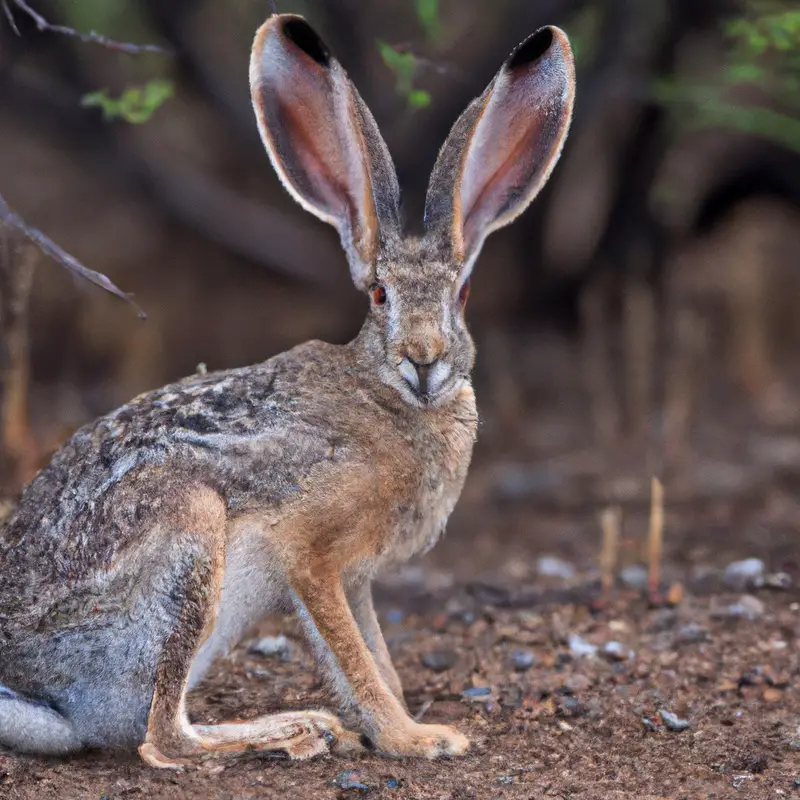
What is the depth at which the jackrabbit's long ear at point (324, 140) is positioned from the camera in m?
5.34

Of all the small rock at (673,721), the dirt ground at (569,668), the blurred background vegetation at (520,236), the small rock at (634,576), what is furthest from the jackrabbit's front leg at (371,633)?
the blurred background vegetation at (520,236)

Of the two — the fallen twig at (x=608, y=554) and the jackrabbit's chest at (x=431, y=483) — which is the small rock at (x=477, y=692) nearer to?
the jackrabbit's chest at (x=431, y=483)

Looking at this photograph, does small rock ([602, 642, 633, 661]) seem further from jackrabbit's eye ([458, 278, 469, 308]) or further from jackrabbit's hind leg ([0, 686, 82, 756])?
jackrabbit's hind leg ([0, 686, 82, 756])

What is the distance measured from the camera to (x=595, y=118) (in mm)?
11094

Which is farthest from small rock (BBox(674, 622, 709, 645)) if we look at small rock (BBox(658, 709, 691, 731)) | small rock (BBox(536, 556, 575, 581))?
small rock (BBox(536, 556, 575, 581))

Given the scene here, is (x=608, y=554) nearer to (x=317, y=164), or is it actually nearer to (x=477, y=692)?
(x=477, y=692)

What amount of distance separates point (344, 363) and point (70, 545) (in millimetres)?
1368

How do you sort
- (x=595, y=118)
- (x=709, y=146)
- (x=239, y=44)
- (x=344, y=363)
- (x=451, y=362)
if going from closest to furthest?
(x=451, y=362) → (x=344, y=363) → (x=595, y=118) → (x=709, y=146) → (x=239, y=44)

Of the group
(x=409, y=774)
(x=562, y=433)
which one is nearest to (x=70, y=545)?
(x=409, y=774)

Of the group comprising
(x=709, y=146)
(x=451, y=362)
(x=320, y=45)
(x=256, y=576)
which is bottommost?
(x=256, y=576)

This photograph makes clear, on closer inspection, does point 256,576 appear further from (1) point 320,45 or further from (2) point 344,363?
(1) point 320,45

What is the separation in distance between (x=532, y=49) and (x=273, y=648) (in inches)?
129

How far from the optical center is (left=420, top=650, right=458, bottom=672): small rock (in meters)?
6.40

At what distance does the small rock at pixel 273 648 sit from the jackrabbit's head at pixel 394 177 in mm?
1994
